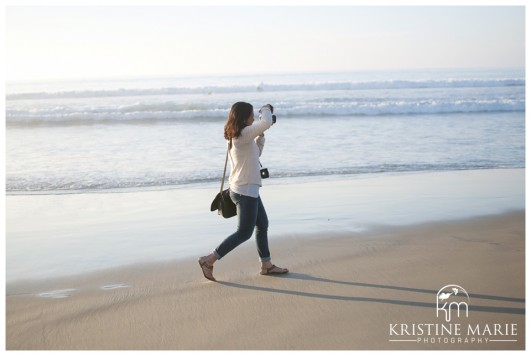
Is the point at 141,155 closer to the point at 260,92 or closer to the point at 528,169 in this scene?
the point at 528,169

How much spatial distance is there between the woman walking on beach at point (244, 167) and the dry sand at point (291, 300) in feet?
1.16

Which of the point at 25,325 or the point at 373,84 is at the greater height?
the point at 373,84

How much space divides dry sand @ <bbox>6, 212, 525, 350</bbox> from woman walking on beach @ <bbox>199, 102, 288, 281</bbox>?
35 centimetres

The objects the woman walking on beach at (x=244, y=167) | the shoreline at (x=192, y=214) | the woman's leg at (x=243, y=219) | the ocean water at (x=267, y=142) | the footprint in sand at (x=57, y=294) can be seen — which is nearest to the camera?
the footprint in sand at (x=57, y=294)

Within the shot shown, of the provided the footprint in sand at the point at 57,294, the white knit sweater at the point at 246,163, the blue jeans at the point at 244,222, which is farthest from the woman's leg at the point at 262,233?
the footprint in sand at the point at 57,294

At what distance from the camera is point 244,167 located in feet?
17.1

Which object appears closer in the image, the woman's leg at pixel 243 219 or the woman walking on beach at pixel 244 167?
the woman walking on beach at pixel 244 167

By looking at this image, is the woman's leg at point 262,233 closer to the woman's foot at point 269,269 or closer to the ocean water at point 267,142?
the woman's foot at point 269,269

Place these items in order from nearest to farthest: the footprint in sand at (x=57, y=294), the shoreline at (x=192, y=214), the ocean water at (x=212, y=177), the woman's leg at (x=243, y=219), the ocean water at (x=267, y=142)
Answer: the footprint in sand at (x=57, y=294) < the woman's leg at (x=243, y=219) < the shoreline at (x=192, y=214) < the ocean water at (x=212, y=177) < the ocean water at (x=267, y=142)

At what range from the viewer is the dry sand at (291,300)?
4.14m

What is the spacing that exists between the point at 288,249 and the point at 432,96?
23.8m

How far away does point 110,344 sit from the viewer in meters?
4.13

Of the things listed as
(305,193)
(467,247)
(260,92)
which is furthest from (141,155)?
(260,92)

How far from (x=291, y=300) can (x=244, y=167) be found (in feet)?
3.85
